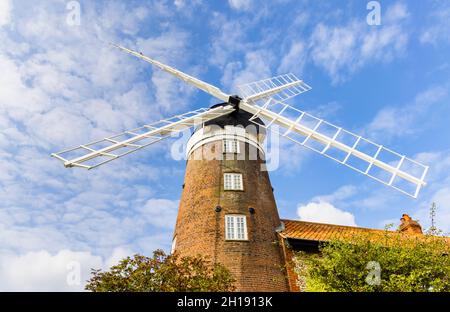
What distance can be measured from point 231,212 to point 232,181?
6.62ft

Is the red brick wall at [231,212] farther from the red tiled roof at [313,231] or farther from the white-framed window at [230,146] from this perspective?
the red tiled roof at [313,231]

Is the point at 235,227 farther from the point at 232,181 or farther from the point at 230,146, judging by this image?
the point at 230,146

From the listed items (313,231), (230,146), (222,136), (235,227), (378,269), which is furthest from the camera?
(222,136)

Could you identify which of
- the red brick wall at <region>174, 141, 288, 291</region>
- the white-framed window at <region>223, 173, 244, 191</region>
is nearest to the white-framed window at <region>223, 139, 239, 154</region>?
the red brick wall at <region>174, 141, 288, 291</region>

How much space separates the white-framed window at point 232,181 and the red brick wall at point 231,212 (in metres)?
0.23

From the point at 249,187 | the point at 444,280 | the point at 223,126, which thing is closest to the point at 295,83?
the point at 223,126

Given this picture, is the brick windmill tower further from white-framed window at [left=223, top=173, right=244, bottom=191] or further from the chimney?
the chimney

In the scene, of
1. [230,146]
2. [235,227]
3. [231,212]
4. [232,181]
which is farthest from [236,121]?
[235,227]

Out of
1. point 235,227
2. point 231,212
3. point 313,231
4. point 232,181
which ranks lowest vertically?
point 235,227

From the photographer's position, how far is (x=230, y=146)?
20.5 meters

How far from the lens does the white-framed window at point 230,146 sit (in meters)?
20.3

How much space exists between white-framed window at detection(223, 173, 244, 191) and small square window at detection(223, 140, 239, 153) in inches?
62.2

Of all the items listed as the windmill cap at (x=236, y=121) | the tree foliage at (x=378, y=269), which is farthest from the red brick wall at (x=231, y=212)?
the tree foliage at (x=378, y=269)
